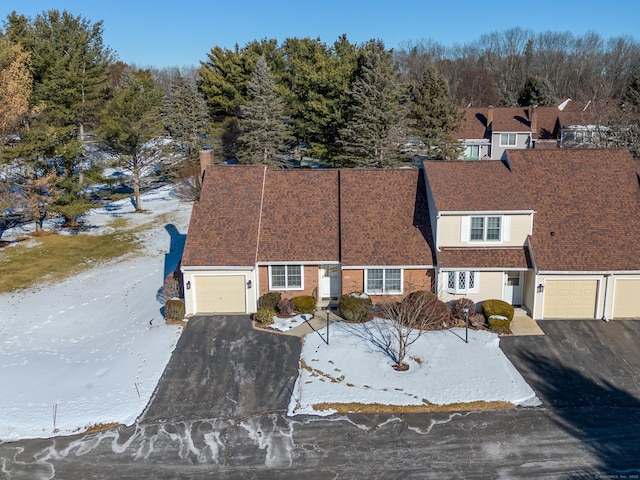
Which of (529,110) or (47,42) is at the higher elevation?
(47,42)

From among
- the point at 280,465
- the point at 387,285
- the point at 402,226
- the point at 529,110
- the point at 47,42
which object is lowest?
the point at 280,465

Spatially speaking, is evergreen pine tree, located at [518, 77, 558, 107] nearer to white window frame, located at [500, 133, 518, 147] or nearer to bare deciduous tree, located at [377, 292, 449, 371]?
white window frame, located at [500, 133, 518, 147]

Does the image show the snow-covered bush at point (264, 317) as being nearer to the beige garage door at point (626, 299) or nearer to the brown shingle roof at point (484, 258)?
the brown shingle roof at point (484, 258)

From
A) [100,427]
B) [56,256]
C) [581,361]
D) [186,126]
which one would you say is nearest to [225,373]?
[100,427]

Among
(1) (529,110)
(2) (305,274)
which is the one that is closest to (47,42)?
(2) (305,274)

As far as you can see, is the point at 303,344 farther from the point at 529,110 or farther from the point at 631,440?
the point at 529,110

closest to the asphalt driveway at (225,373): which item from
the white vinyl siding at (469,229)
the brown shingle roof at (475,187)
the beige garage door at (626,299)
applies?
the white vinyl siding at (469,229)
